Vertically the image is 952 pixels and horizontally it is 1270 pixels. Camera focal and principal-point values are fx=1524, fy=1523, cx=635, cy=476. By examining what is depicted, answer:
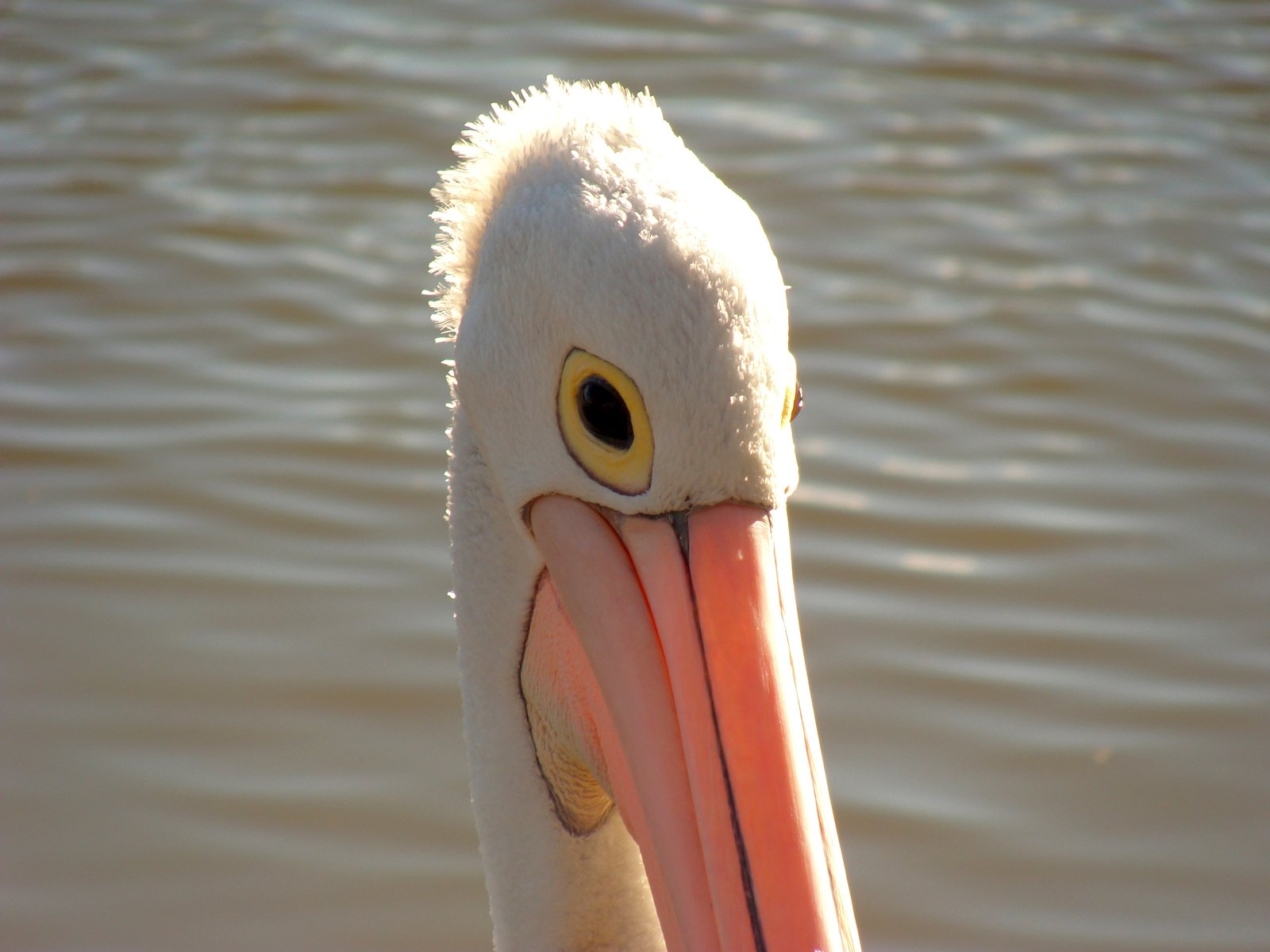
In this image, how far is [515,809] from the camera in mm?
2234

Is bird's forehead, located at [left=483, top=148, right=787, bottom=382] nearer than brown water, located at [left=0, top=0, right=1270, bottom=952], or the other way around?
bird's forehead, located at [left=483, top=148, right=787, bottom=382]

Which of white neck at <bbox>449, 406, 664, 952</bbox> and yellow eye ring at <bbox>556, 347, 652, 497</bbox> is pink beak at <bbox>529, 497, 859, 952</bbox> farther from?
white neck at <bbox>449, 406, 664, 952</bbox>

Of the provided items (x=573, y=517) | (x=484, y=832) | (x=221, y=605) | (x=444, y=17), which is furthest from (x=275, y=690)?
(x=444, y=17)

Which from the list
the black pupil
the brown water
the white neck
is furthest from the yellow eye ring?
the brown water

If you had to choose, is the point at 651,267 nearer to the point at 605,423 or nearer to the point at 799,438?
the point at 605,423

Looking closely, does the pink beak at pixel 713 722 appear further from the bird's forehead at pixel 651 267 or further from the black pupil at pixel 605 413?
the bird's forehead at pixel 651 267

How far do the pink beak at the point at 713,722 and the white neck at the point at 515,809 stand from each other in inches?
10.1

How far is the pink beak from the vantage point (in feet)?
5.60

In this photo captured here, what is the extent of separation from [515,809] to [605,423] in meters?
0.70

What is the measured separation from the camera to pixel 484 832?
2297 millimetres

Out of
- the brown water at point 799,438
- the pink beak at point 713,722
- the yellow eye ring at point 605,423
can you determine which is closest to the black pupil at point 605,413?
the yellow eye ring at point 605,423

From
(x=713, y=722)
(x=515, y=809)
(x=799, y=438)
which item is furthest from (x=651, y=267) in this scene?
(x=799, y=438)

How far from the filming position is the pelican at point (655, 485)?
1721mm

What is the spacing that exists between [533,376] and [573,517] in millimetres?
187
